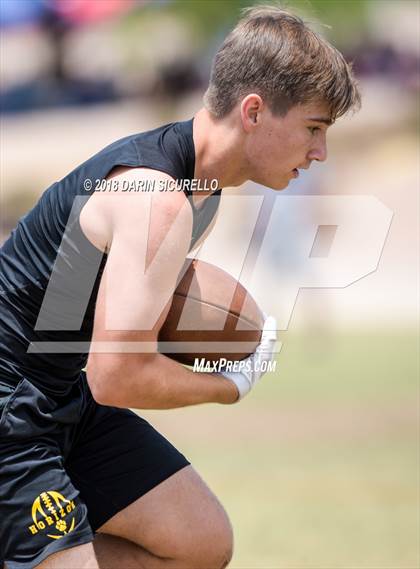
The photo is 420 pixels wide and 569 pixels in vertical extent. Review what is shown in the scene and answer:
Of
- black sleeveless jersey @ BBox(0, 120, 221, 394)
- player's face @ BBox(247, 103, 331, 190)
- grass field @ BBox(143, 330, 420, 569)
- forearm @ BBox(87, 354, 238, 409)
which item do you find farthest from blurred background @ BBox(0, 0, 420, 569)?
forearm @ BBox(87, 354, 238, 409)

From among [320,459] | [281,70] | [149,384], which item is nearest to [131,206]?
[149,384]

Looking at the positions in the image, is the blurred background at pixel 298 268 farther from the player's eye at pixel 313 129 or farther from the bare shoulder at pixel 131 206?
the bare shoulder at pixel 131 206

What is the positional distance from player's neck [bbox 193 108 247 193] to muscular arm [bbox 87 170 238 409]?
34 centimetres

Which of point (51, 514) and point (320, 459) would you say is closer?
point (51, 514)

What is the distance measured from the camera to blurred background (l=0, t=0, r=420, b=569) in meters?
6.38

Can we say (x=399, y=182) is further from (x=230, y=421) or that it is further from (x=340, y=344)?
(x=230, y=421)

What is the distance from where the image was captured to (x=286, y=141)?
3.60m

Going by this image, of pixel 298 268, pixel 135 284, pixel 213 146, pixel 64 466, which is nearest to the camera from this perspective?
pixel 135 284

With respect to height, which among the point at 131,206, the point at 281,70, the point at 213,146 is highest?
the point at 281,70

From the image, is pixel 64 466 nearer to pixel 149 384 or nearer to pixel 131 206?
pixel 149 384

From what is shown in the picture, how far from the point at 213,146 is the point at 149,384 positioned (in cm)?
83

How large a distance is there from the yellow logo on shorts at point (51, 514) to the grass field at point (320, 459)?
1969 mm

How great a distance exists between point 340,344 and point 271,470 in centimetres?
720

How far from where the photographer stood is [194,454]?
27.4 ft
